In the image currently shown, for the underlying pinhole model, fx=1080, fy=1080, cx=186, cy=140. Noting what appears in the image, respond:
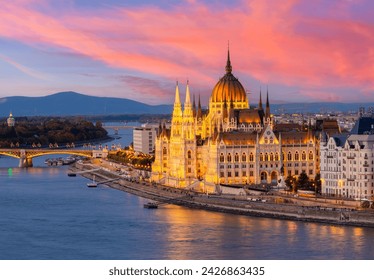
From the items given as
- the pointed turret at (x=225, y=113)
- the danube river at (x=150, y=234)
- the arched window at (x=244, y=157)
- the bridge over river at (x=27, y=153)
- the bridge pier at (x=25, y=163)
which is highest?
the pointed turret at (x=225, y=113)

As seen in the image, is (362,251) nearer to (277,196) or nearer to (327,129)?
(277,196)

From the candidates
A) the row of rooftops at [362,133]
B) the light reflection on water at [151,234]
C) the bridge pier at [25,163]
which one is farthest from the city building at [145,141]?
the row of rooftops at [362,133]

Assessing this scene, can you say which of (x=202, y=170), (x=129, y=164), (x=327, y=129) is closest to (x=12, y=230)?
(x=202, y=170)

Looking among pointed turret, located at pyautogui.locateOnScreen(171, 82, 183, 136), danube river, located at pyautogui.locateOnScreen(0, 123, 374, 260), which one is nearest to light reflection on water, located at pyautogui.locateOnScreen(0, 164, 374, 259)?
danube river, located at pyautogui.locateOnScreen(0, 123, 374, 260)

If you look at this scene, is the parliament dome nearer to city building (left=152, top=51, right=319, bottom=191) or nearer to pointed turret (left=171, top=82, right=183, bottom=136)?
city building (left=152, top=51, right=319, bottom=191)

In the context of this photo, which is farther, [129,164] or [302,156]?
[129,164]

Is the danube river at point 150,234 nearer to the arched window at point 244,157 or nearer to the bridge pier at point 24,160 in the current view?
the arched window at point 244,157
